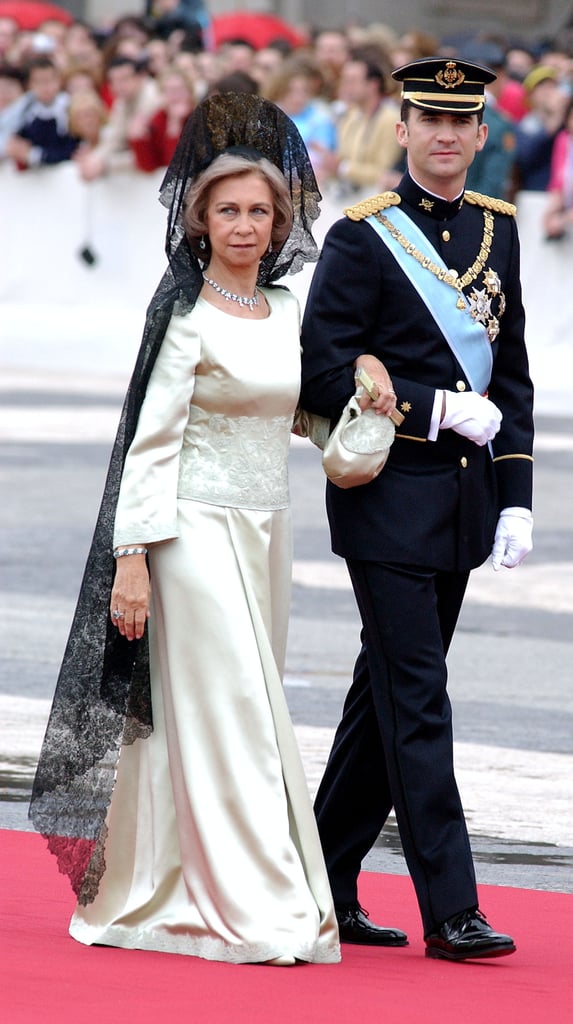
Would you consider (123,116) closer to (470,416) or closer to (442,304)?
(442,304)

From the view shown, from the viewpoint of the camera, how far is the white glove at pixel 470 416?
479cm

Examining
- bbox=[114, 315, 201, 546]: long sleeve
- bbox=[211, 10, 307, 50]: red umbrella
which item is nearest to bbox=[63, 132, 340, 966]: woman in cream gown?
bbox=[114, 315, 201, 546]: long sleeve

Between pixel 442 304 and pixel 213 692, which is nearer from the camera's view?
pixel 213 692

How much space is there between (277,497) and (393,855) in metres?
1.49

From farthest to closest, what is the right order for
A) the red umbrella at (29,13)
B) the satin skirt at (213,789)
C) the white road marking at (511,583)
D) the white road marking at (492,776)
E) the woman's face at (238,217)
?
the red umbrella at (29,13), the white road marking at (511,583), the white road marking at (492,776), the woman's face at (238,217), the satin skirt at (213,789)

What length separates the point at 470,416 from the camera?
15.7 feet

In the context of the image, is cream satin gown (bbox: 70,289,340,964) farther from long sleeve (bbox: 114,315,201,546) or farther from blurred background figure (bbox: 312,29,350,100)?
blurred background figure (bbox: 312,29,350,100)

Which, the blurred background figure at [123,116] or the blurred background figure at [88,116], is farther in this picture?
the blurred background figure at [88,116]

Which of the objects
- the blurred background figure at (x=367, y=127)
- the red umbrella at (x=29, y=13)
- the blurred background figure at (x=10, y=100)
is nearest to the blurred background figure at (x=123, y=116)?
the blurred background figure at (x=10, y=100)

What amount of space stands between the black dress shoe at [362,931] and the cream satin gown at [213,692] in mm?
262

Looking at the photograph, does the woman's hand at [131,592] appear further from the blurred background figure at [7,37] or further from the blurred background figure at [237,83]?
the blurred background figure at [7,37]

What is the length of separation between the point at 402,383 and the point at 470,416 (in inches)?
6.5

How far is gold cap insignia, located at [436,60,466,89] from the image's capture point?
4848 millimetres

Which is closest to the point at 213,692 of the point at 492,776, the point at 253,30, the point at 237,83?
the point at 492,776
